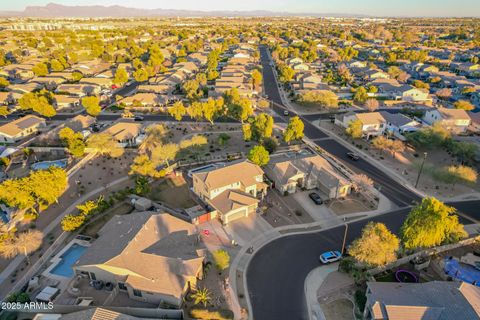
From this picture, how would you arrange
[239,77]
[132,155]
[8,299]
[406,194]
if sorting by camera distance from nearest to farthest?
[8,299] → [406,194] → [132,155] → [239,77]

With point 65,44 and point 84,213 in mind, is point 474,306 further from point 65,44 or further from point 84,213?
point 65,44

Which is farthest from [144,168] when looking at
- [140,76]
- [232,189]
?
[140,76]

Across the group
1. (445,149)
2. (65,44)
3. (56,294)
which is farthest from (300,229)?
(65,44)

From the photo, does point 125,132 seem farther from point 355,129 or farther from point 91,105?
point 355,129

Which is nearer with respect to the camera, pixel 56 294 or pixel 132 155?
pixel 56 294

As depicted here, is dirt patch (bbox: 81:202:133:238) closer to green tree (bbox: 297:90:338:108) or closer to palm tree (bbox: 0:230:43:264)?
palm tree (bbox: 0:230:43:264)

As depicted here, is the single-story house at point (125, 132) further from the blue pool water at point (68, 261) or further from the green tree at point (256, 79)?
the green tree at point (256, 79)

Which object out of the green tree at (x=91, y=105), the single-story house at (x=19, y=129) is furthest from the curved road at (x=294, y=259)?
the single-story house at (x=19, y=129)
